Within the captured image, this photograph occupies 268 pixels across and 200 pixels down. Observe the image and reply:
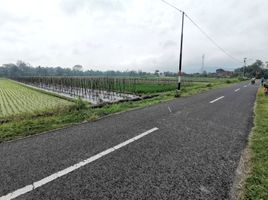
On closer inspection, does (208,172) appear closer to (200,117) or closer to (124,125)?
(124,125)

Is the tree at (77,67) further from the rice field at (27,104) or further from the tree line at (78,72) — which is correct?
the rice field at (27,104)

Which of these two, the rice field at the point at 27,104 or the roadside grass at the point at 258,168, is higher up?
the roadside grass at the point at 258,168

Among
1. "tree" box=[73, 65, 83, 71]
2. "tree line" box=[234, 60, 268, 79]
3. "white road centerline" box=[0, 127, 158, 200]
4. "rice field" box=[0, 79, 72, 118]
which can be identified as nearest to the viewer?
"white road centerline" box=[0, 127, 158, 200]

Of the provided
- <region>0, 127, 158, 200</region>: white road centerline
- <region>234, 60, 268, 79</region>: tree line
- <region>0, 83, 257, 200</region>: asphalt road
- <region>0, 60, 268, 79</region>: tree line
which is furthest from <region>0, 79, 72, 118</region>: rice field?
<region>234, 60, 268, 79</region>: tree line

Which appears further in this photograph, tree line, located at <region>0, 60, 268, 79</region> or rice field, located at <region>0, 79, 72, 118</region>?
tree line, located at <region>0, 60, 268, 79</region>

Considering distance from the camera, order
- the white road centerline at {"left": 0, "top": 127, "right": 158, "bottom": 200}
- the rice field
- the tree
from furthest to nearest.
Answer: the tree → the rice field → the white road centerline at {"left": 0, "top": 127, "right": 158, "bottom": 200}

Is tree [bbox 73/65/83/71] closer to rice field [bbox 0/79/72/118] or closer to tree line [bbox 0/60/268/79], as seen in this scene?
tree line [bbox 0/60/268/79]

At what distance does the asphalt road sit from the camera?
258cm

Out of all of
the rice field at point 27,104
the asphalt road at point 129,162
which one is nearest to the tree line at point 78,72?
the rice field at point 27,104

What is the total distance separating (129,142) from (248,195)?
2.50 metres

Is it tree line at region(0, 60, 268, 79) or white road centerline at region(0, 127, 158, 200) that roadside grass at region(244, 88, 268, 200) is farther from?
tree line at region(0, 60, 268, 79)

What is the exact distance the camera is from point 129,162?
3418 millimetres

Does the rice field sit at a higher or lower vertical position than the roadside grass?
lower

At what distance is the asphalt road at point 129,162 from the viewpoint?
258cm
